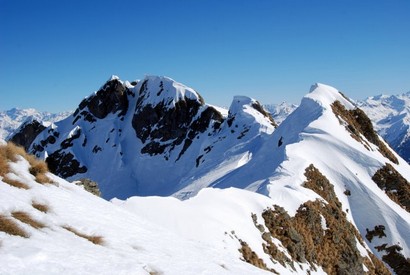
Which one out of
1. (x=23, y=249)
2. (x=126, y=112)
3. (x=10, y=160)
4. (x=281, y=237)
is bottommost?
(x=281, y=237)

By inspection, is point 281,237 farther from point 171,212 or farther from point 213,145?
point 213,145

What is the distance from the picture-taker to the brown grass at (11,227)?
778 cm

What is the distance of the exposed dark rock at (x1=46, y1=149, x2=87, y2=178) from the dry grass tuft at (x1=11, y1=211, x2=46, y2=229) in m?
95.4

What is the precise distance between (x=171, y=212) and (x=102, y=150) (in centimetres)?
8778

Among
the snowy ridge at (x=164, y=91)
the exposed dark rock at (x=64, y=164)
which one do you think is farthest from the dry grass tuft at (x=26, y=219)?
the exposed dark rock at (x=64, y=164)

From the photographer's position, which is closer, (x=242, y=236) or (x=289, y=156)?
(x=242, y=236)

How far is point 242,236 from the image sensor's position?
22938 millimetres

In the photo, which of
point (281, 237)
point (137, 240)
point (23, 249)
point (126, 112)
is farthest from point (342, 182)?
point (126, 112)

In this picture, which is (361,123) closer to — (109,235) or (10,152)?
(109,235)

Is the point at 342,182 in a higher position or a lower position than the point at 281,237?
higher

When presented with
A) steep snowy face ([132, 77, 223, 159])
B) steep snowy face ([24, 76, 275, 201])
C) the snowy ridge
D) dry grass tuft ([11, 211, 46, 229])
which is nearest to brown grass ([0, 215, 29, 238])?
dry grass tuft ([11, 211, 46, 229])

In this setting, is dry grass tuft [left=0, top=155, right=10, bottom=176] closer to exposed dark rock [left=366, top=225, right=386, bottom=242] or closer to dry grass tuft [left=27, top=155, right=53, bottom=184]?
dry grass tuft [left=27, top=155, right=53, bottom=184]

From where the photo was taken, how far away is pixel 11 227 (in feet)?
26.1

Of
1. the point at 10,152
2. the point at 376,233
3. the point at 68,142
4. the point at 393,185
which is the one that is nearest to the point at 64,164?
the point at 68,142
